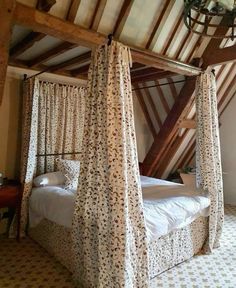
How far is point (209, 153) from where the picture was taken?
3260 millimetres

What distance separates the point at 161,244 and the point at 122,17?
2.32 m

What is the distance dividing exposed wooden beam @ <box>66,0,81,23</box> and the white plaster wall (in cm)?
413

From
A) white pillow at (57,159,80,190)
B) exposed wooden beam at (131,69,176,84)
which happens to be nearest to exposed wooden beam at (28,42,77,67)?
white pillow at (57,159,80,190)

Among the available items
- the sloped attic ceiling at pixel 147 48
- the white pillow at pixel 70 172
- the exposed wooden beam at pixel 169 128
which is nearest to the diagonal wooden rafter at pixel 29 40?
the sloped attic ceiling at pixel 147 48

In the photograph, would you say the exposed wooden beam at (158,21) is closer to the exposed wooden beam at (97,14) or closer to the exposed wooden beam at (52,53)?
the exposed wooden beam at (97,14)

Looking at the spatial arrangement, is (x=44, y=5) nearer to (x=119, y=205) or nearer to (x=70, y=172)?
(x=119, y=205)

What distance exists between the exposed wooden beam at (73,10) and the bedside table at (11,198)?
2149mm

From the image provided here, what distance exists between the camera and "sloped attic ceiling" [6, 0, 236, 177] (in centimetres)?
233

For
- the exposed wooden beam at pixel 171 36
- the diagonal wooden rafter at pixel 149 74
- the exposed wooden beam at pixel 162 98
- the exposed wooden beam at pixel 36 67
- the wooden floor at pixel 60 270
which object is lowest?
the wooden floor at pixel 60 270

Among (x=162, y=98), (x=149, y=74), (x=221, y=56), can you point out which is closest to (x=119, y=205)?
(x=221, y=56)

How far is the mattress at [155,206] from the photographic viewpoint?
8.46ft

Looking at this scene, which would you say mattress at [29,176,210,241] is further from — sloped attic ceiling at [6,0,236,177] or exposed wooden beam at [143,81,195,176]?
sloped attic ceiling at [6,0,236,177]

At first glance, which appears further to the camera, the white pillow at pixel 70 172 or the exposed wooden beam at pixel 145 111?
the exposed wooden beam at pixel 145 111

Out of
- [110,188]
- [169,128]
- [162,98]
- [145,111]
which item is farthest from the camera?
[145,111]
